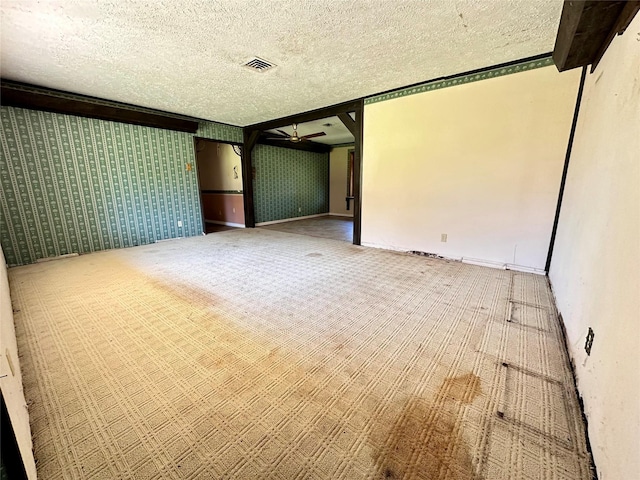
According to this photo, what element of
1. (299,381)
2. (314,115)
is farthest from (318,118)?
(299,381)

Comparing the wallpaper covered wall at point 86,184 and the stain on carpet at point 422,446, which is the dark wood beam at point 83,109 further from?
the stain on carpet at point 422,446

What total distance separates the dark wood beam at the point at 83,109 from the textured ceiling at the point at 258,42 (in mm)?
184

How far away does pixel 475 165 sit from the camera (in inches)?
133

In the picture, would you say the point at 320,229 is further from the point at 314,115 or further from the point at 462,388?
the point at 462,388

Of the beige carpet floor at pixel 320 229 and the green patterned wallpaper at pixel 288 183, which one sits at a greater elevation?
the green patterned wallpaper at pixel 288 183

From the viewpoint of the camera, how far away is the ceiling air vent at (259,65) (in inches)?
111

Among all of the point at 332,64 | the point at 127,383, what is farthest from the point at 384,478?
the point at 332,64

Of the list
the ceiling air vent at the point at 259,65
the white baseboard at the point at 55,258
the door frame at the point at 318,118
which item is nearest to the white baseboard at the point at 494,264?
the door frame at the point at 318,118

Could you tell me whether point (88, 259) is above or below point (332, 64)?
below

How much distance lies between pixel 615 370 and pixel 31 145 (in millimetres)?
5985

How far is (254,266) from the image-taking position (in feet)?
11.5

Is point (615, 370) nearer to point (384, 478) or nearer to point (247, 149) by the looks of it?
point (384, 478)

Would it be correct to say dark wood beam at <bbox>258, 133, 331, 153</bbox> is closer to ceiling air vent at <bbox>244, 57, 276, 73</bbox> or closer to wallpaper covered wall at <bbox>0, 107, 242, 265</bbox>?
wallpaper covered wall at <bbox>0, 107, 242, 265</bbox>

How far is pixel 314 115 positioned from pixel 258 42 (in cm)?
247
